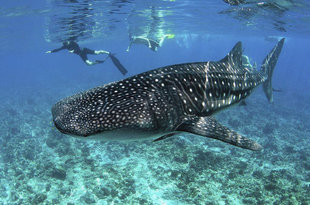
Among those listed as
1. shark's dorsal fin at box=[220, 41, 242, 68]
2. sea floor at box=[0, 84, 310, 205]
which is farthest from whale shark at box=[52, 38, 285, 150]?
sea floor at box=[0, 84, 310, 205]

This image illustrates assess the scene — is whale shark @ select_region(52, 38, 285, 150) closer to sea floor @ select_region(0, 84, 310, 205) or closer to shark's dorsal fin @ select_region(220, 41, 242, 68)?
shark's dorsal fin @ select_region(220, 41, 242, 68)

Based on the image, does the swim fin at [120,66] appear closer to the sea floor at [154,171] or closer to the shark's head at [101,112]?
the sea floor at [154,171]

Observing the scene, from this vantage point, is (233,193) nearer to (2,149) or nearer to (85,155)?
(85,155)

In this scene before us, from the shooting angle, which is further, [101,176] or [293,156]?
[293,156]

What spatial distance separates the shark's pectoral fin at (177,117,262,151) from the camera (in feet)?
9.99

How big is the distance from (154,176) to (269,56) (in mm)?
7106

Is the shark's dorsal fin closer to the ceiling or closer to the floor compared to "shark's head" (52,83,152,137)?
closer to the ceiling

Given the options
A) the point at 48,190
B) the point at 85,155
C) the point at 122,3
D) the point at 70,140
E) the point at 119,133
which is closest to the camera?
the point at 119,133

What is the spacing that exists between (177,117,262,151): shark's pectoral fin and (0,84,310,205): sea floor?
20.6 ft

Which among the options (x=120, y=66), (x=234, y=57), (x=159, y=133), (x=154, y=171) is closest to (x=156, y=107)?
(x=159, y=133)

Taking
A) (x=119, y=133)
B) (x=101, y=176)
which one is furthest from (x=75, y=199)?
(x=119, y=133)

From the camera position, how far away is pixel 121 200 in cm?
920

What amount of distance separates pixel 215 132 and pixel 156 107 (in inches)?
35.6

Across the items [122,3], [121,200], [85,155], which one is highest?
[122,3]
